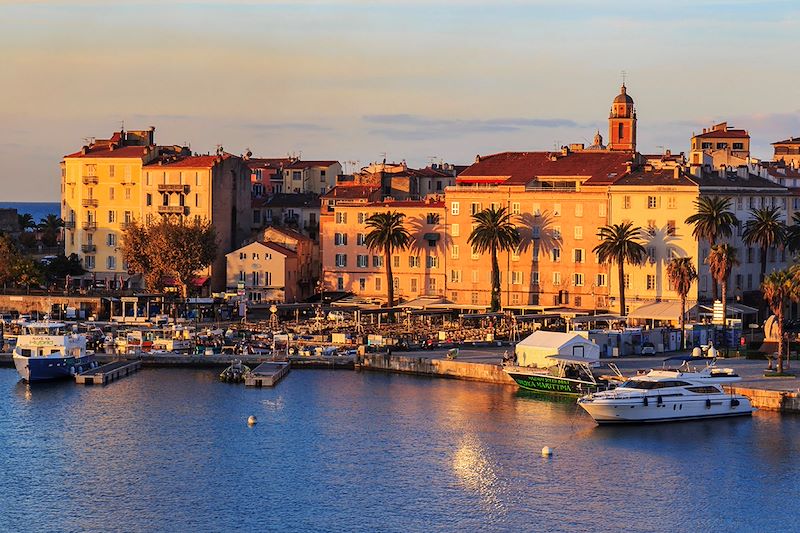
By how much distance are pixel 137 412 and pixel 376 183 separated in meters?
50.4

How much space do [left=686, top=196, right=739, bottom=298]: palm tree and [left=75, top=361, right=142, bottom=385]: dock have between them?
35.0 m

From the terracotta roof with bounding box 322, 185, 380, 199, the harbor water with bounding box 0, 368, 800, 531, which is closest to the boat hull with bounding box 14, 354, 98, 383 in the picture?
the harbor water with bounding box 0, 368, 800, 531

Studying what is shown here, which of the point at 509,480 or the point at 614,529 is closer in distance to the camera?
the point at 614,529

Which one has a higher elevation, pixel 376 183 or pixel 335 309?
pixel 376 183

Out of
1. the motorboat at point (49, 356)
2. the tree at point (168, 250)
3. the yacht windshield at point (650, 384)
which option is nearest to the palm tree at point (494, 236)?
the tree at point (168, 250)

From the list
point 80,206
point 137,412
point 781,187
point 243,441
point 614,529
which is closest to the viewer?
point 614,529

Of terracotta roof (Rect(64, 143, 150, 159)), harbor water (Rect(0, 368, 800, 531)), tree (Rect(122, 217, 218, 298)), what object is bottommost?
A: harbor water (Rect(0, 368, 800, 531))

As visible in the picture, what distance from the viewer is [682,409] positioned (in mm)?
77438

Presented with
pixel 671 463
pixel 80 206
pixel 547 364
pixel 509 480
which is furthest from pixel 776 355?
pixel 80 206

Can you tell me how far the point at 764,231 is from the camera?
104m

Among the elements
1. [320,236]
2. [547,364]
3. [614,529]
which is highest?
[320,236]

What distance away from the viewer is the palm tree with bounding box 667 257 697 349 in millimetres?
94375

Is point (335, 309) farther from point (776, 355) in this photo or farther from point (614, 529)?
point (614, 529)

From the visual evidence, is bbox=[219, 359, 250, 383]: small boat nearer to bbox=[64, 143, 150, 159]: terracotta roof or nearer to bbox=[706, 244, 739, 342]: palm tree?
bbox=[706, 244, 739, 342]: palm tree
